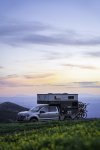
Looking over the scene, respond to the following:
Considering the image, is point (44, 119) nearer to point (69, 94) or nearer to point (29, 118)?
point (29, 118)

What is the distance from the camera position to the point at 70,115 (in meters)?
53.2

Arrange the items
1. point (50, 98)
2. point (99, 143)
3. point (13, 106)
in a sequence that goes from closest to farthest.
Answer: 1. point (99, 143)
2. point (50, 98)
3. point (13, 106)

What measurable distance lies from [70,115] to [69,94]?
9.04ft

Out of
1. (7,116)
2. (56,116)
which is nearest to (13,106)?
(7,116)

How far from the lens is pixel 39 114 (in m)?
45.2

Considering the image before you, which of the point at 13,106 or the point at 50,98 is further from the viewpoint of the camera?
the point at 13,106

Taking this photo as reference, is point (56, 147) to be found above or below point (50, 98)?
below

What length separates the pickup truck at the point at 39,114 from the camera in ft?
148

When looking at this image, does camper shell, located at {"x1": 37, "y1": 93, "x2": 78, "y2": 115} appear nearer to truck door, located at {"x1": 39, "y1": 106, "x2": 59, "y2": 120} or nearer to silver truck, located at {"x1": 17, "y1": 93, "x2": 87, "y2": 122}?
silver truck, located at {"x1": 17, "y1": 93, "x2": 87, "y2": 122}

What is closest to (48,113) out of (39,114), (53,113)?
(53,113)

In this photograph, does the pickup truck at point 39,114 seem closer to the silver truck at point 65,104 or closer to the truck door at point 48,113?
the truck door at point 48,113

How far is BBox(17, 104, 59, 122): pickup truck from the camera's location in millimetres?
45188

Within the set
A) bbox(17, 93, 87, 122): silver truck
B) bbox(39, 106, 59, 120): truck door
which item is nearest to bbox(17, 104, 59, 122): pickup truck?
bbox(39, 106, 59, 120): truck door

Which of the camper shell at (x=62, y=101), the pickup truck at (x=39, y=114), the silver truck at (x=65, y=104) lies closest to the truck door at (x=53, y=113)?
the pickup truck at (x=39, y=114)
